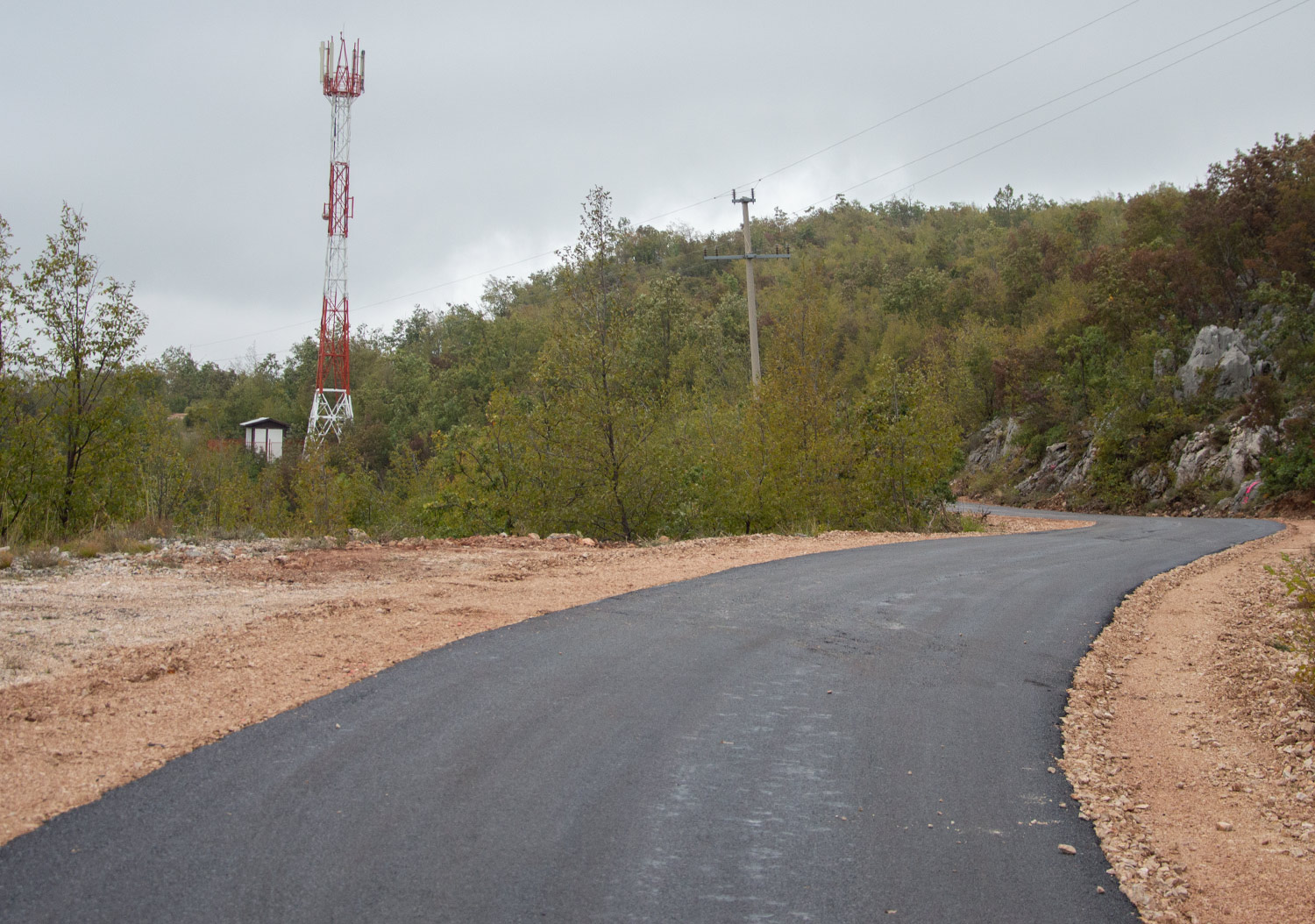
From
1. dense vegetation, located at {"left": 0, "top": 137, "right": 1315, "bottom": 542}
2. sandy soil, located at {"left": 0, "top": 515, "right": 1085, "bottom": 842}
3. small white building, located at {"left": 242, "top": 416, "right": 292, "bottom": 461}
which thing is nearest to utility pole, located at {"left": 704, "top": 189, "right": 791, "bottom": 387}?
dense vegetation, located at {"left": 0, "top": 137, "right": 1315, "bottom": 542}

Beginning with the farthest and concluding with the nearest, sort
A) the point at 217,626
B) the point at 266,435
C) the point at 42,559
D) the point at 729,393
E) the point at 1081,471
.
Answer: the point at 266,435 → the point at 729,393 → the point at 1081,471 → the point at 42,559 → the point at 217,626

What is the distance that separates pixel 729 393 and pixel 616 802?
40.0 metres

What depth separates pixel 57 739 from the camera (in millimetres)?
5020

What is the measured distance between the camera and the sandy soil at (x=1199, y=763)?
13.3 ft

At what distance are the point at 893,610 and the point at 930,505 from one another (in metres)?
13.8

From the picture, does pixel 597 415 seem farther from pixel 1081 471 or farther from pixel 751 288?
pixel 1081 471

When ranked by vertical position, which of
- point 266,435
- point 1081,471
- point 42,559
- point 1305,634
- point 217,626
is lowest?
point 1305,634

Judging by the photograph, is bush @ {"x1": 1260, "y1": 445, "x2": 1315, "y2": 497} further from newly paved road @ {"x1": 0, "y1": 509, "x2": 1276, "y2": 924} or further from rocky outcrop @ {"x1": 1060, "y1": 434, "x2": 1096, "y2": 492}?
newly paved road @ {"x1": 0, "y1": 509, "x2": 1276, "y2": 924}

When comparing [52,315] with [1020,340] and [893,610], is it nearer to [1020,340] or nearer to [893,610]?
[893,610]

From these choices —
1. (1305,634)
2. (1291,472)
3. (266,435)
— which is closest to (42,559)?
(1305,634)

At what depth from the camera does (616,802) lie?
4.42 m

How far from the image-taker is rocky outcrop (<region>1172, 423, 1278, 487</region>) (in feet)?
95.7

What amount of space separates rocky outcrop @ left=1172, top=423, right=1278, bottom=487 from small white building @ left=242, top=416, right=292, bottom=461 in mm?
54272

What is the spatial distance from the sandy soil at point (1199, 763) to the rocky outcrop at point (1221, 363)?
26.7 m
